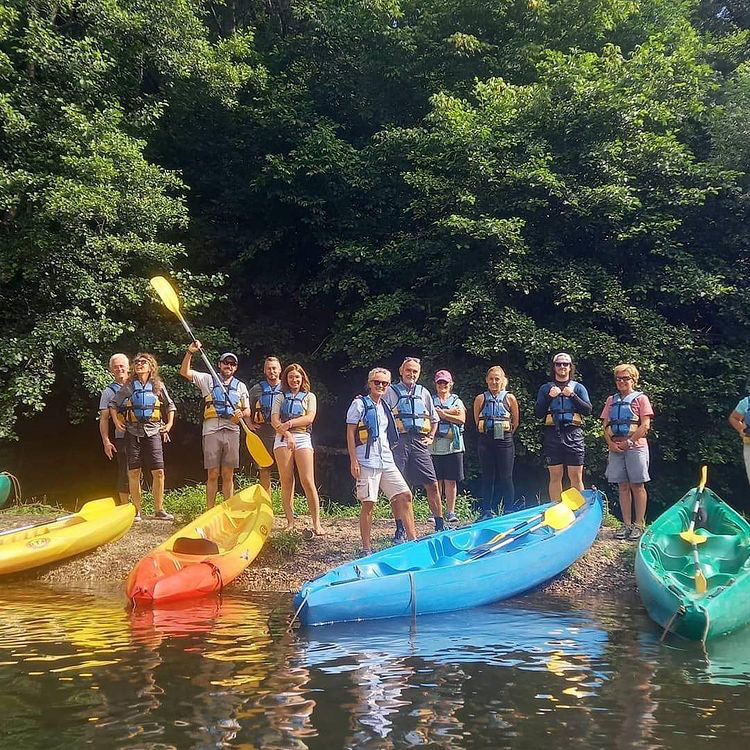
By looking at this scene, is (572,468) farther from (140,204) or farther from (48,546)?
(140,204)

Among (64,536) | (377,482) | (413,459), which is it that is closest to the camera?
(377,482)

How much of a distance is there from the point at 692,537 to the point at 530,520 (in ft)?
4.10

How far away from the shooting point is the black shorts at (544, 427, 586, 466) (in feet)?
23.1

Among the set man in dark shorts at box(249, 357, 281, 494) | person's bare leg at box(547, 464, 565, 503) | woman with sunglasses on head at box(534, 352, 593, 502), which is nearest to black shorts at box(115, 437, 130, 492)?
man in dark shorts at box(249, 357, 281, 494)

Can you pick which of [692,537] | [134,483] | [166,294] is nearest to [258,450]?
[134,483]

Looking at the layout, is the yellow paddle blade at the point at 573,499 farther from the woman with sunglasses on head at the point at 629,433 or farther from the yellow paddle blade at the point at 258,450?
the yellow paddle blade at the point at 258,450

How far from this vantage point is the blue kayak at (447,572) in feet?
16.8

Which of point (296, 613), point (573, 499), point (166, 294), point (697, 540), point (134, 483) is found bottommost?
point (296, 613)

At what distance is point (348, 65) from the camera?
13.7m

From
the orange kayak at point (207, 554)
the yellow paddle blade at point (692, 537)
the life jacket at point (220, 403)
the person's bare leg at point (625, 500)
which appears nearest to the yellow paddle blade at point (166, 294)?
the life jacket at point (220, 403)

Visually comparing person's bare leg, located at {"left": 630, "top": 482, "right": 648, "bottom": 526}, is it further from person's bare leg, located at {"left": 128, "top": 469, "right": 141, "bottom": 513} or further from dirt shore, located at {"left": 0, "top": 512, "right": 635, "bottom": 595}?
person's bare leg, located at {"left": 128, "top": 469, "right": 141, "bottom": 513}

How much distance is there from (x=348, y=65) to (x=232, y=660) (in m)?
11.7

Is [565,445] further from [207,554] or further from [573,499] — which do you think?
[207,554]

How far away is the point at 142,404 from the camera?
730 cm
